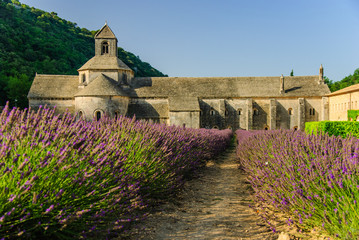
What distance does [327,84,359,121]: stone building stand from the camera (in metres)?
29.0

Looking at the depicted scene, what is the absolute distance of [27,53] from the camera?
2403 inches

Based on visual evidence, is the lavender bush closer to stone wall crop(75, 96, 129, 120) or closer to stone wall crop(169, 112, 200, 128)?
stone wall crop(75, 96, 129, 120)

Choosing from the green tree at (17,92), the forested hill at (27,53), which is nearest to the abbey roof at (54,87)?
the forested hill at (27,53)

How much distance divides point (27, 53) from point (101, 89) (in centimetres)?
4162

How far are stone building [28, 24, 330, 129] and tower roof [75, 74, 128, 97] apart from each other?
28cm

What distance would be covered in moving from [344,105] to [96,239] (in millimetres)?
33447

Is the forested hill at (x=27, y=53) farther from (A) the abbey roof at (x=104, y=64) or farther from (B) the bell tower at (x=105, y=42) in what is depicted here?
(B) the bell tower at (x=105, y=42)

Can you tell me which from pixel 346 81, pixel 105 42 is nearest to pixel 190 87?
pixel 105 42

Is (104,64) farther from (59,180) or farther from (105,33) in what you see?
(59,180)

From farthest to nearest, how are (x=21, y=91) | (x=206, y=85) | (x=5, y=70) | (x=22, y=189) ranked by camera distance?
(x=5, y=70), (x=21, y=91), (x=206, y=85), (x=22, y=189)

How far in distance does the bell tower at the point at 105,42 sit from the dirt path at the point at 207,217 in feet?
98.5

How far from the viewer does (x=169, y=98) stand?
3275 cm

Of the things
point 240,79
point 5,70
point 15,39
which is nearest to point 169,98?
point 240,79

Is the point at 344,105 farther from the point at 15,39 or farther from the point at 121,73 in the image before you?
the point at 15,39
